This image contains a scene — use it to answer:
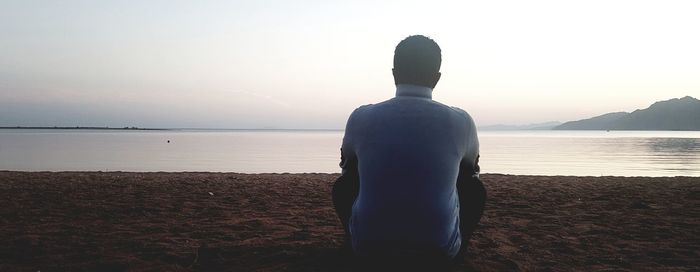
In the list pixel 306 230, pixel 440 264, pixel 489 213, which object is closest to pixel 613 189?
pixel 489 213

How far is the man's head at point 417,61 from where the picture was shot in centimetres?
271

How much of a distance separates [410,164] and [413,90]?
1.58ft

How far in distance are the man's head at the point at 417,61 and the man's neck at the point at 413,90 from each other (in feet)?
0.07

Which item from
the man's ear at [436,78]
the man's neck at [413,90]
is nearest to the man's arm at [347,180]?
the man's neck at [413,90]

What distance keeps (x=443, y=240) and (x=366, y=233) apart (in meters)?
0.40

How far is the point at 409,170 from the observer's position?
7.93 feet

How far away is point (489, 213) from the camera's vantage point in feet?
25.1

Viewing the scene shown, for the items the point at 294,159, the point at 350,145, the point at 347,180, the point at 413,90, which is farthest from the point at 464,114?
the point at 294,159

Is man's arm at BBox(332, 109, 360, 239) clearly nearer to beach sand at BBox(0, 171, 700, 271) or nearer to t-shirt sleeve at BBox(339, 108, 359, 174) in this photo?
t-shirt sleeve at BBox(339, 108, 359, 174)

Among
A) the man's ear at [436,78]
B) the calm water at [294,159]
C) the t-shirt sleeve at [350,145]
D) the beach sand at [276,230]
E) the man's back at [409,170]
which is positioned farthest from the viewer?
the calm water at [294,159]

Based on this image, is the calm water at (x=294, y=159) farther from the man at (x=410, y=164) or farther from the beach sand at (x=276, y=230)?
the man at (x=410, y=164)

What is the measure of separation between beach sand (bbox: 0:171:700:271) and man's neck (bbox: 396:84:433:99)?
1104 millimetres

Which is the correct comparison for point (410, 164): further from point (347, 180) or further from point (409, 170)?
point (347, 180)

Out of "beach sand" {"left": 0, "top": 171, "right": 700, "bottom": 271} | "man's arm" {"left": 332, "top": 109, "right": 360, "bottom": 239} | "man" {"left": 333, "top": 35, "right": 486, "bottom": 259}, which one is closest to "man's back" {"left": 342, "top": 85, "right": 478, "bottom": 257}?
"man" {"left": 333, "top": 35, "right": 486, "bottom": 259}
